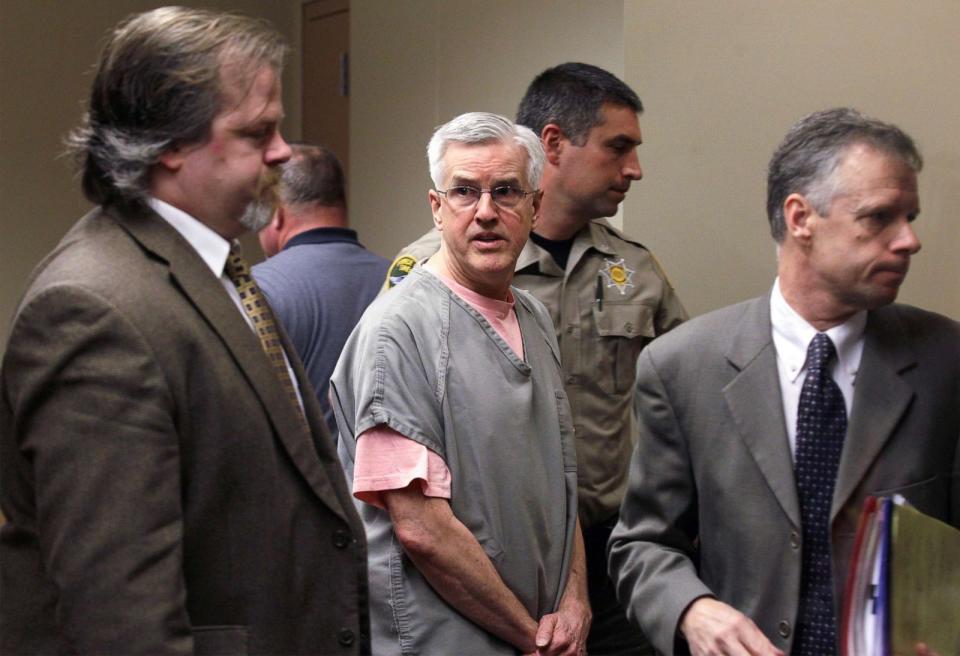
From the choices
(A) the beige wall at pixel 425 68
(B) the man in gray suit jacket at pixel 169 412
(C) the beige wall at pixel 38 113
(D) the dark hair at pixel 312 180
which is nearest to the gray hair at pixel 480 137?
(B) the man in gray suit jacket at pixel 169 412

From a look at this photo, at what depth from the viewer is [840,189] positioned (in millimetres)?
1771

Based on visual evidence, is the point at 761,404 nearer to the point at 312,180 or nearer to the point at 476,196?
the point at 476,196

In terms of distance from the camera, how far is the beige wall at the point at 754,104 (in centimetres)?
245

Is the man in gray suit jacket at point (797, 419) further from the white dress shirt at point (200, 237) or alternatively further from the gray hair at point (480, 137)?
the white dress shirt at point (200, 237)

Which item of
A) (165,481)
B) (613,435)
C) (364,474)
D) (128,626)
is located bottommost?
(613,435)

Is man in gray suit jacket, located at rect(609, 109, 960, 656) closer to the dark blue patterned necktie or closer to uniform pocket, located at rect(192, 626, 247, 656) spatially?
the dark blue patterned necktie

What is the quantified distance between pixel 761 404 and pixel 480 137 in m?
0.79

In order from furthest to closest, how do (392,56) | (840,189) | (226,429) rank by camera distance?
(392,56) < (840,189) < (226,429)

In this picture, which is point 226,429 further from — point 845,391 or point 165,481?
point 845,391

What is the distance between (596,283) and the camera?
9.14 ft

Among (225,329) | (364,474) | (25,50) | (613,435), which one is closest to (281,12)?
(25,50)

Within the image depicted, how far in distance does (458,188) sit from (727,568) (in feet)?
2.87

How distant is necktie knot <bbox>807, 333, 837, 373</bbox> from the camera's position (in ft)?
5.98

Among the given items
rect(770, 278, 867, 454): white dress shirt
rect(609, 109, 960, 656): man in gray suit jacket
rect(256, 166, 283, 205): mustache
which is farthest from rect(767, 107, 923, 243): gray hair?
rect(256, 166, 283, 205): mustache
